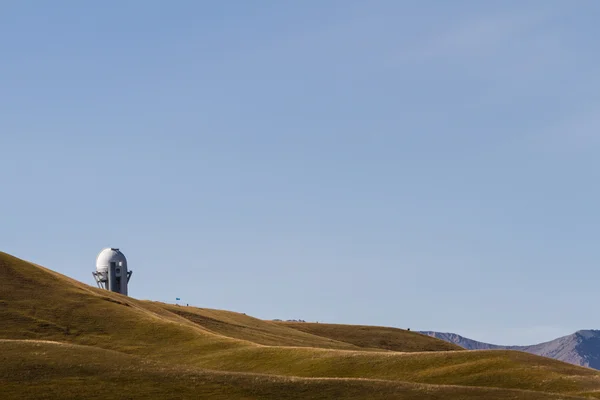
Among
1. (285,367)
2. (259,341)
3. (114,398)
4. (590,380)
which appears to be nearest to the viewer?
(114,398)

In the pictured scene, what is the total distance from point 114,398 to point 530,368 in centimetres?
4802

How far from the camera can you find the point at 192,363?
12112cm

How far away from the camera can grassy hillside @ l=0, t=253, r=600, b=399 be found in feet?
264

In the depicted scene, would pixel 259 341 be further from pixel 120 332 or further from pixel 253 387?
pixel 253 387

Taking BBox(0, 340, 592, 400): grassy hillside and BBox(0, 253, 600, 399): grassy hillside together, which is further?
BBox(0, 253, 600, 399): grassy hillside

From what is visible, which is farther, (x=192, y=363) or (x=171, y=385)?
(x=192, y=363)

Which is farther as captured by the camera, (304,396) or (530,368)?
(530,368)

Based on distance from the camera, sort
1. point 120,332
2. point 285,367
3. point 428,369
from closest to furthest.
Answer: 1. point 428,369
2. point 285,367
3. point 120,332

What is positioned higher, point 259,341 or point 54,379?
point 259,341

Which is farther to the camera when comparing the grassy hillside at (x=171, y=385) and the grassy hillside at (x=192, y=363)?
the grassy hillside at (x=192, y=363)

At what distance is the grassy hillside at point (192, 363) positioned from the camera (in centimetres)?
8044

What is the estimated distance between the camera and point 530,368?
103 meters

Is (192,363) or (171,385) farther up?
(192,363)

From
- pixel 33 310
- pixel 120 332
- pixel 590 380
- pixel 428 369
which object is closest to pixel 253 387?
pixel 428 369
